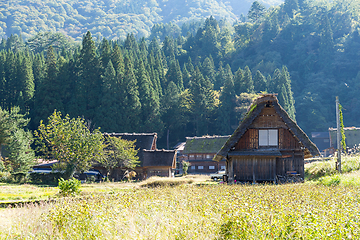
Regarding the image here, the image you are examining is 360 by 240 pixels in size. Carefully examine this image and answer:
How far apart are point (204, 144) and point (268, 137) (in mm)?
35708

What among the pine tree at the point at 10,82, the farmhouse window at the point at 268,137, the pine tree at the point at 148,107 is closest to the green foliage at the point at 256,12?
the pine tree at the point at 148,107

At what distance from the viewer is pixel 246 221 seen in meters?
8.08

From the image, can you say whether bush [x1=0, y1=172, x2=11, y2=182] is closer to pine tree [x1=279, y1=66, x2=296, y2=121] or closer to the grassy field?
the grassy field

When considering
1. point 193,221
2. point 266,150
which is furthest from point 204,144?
point 193,221

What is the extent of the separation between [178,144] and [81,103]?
20498mm

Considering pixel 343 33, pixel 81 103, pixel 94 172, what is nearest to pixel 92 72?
pixel 81 103

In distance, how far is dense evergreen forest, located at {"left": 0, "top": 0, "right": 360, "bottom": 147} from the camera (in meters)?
67.4

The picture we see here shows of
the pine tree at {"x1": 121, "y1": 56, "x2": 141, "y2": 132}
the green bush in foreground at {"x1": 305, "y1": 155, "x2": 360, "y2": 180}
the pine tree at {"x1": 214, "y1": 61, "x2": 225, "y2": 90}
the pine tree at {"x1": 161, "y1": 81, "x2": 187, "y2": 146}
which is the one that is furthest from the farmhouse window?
the pine tree at {"x1": 214, "y1": 61, "x2": 225, "y2": 90}

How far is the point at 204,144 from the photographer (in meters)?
60.1

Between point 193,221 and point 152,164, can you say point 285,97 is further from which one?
point 193,221

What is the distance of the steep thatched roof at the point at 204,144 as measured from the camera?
58.7 m

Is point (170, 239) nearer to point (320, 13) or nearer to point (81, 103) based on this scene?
point (81, 103)

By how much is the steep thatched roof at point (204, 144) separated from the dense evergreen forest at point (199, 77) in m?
10.7

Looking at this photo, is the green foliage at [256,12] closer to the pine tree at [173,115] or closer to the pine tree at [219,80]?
the pine tree at [219,80]
